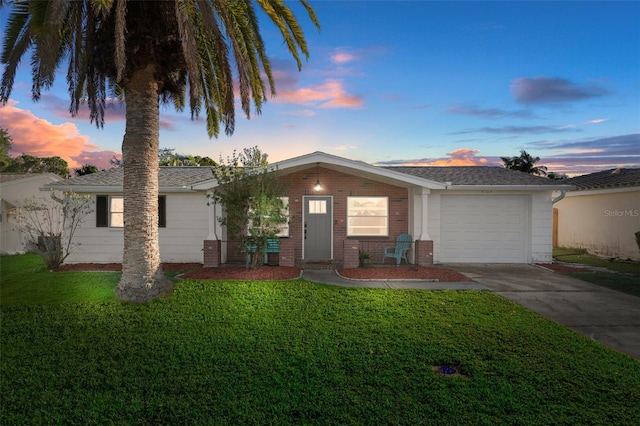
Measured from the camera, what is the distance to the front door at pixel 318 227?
508 inches

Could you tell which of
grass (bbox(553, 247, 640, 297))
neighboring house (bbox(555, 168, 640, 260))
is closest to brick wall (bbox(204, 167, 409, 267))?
grass (bbox(553, 247, 640, 297))

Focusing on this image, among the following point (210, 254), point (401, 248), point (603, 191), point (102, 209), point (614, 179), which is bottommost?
point (210, 254)

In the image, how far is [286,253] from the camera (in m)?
11.4

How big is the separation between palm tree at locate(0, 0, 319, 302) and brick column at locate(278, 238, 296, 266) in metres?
4.03

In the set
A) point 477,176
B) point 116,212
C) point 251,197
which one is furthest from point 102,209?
point 477,176

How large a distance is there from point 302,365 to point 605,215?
55.4 ft

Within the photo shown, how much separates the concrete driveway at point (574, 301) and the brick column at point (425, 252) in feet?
3.37

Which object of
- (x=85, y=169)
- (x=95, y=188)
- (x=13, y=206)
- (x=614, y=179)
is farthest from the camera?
(x=85, y=169)

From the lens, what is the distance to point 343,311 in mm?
6922

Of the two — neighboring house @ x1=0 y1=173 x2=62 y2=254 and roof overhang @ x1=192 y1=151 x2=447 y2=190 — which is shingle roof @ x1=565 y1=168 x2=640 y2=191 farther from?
neighboring house @ x1=0 y1=173 x2=62 y2=254

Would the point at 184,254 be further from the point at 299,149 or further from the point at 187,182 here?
the point at 299,149

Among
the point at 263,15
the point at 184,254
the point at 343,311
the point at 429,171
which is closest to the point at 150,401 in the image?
the point at 343,311

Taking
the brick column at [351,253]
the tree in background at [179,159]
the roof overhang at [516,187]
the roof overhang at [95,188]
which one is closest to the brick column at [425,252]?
the brick column at [351,253]

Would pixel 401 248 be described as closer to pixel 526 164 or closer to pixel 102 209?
pixel 102 209
